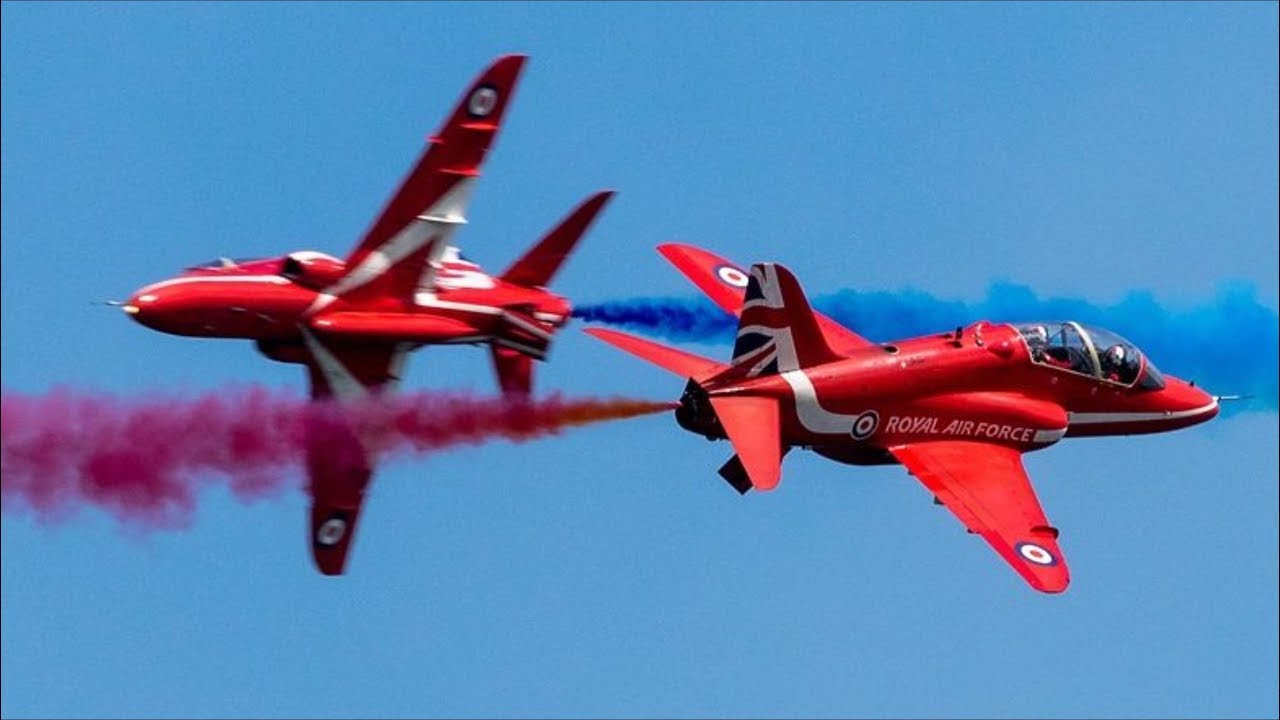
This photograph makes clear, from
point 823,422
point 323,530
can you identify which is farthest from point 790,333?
point 323,530

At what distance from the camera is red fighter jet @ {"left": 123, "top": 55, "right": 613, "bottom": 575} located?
1978 inches

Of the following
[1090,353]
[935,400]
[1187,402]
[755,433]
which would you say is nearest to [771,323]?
[755,433]

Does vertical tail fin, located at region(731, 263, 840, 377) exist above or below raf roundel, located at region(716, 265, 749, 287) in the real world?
below

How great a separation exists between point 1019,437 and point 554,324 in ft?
25.8

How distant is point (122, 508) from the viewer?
48.7 metres

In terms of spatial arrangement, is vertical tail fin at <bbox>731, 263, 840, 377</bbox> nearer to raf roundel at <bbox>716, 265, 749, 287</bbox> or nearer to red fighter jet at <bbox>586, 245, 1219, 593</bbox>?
red fighter jet at <bbox>586, 245, 1219, 593</bbox>

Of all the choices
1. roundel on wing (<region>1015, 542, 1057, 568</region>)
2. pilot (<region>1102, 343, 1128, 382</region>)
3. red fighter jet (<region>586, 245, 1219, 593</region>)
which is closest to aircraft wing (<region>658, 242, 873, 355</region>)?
red fighter jet (<region>586, 245, 1219, 593</region>)

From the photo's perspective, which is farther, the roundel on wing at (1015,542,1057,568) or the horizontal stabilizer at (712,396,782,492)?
the roundel on wing at (1015,542,1057,568)

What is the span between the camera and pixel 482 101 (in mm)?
51219

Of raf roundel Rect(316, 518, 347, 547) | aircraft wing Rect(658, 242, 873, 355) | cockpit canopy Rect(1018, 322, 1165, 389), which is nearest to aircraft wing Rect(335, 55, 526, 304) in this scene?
raf roundel Rect(316, 518, 347, 547)

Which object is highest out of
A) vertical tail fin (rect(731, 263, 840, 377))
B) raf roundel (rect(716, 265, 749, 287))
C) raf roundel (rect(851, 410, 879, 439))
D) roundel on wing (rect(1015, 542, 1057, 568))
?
raf roundel (rect(716, 265, 749, 287))

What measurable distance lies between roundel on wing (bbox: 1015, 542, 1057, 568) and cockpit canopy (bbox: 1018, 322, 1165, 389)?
156 inches

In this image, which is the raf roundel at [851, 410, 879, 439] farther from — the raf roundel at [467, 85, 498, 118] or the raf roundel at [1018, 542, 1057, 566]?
the raf roundel at [467, 85, 498, 118]

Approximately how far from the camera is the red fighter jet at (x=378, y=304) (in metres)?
50.2
